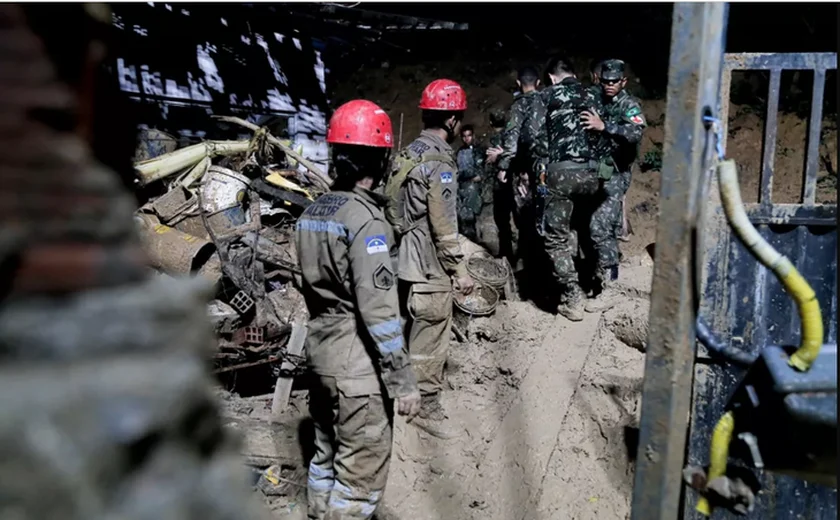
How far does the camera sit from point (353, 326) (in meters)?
3.73

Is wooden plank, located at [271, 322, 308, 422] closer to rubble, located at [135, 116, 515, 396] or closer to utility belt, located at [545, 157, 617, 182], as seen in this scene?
rubble, located at [135, 116, 515, 396]

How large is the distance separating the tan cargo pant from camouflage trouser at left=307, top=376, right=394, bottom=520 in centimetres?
171

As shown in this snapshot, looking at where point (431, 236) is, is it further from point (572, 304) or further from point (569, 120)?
point (569, 120)

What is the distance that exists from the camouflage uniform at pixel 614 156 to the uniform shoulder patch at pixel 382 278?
3.87 m

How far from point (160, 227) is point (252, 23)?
5359 millimetres

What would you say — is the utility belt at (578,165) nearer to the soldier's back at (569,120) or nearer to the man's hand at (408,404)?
the soldier's back at (569,120)

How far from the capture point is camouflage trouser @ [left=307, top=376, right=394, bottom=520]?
146 inches

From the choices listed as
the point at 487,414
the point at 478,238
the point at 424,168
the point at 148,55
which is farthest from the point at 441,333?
the point at 148,55

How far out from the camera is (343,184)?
3.87 meters

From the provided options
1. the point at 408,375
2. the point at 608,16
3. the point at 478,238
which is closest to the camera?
the point at 408,375

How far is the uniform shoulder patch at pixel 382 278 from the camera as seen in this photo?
3.50 m

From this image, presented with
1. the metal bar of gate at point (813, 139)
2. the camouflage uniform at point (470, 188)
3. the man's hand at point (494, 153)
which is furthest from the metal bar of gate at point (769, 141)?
the camouflage uniform at point (470, 188)

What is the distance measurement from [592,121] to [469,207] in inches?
130

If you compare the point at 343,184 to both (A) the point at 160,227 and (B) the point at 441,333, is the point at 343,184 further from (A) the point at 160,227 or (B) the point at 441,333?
(A) the point at 160,227
